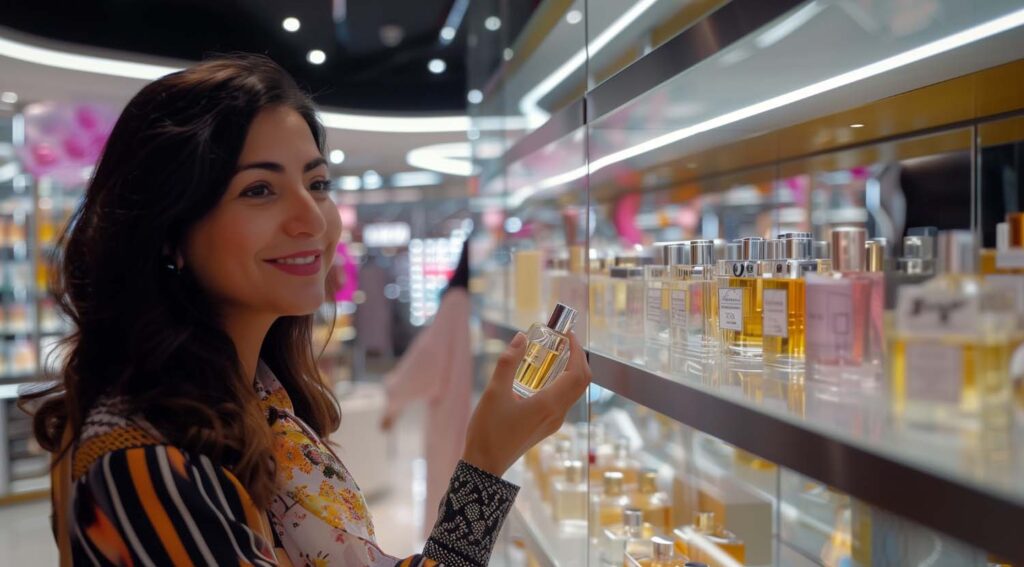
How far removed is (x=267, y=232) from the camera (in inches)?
36.0

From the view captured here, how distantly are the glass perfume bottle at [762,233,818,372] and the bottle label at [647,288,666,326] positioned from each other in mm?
263

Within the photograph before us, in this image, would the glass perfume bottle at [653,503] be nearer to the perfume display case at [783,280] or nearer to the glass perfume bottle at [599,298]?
the perfume display case at [783,280]

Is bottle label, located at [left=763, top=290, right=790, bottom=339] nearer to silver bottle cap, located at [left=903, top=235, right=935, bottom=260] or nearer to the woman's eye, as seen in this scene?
silver bottle cap, located at [left=903, top=235, right=935, bottom=260]

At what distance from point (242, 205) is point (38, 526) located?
412 cm

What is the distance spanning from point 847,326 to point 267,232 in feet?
2.12

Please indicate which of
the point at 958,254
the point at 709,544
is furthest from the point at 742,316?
the point at 709,544

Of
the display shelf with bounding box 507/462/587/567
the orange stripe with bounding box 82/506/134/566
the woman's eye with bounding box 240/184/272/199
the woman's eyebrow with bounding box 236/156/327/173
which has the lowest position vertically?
the display shelf with bounding box 507/462/587/567

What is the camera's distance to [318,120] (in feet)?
3.67

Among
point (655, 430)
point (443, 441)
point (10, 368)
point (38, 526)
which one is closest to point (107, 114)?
point (10, 368)

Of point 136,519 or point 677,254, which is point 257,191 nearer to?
point 136,519

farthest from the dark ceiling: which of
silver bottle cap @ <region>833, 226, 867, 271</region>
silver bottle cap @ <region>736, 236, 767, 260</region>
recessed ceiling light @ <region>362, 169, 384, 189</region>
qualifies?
recessed ceiling light @ <region>362, 169, 384, 189</region>

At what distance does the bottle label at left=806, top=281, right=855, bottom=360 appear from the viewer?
703 millimetres

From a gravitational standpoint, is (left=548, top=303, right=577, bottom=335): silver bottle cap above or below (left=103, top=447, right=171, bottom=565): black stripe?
above

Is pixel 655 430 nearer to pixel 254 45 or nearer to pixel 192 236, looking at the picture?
pixel 192 236
